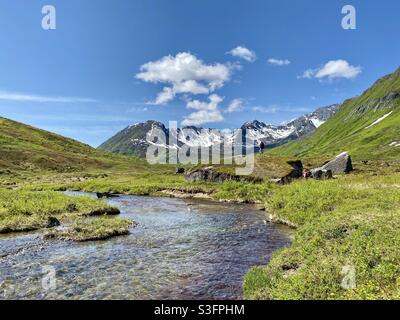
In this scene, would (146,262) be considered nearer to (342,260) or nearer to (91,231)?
(91,231)

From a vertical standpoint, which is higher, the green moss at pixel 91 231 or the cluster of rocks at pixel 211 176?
the cluster of rocks at pixel 211 176

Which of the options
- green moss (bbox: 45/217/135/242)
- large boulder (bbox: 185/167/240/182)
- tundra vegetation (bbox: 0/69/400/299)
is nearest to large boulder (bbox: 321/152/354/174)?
tundra vegetation (bbox: 0/69/400/299)

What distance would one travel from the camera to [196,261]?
24312mm

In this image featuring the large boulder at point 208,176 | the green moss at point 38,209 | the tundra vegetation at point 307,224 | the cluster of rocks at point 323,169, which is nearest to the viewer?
the tundra vegetation at point 307,224

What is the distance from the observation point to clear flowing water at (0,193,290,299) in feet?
61.2

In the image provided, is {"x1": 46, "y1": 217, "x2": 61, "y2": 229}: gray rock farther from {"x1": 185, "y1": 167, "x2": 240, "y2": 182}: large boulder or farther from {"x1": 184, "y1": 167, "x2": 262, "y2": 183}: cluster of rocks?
{"x1": 185, "y1": 167, "x2": 240, "y2": 182}: large boulder

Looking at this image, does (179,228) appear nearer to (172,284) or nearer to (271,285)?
(172,284)

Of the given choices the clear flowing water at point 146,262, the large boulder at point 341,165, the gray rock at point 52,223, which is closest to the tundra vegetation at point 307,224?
the gray rock at point 52,223

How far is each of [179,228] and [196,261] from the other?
11643mm

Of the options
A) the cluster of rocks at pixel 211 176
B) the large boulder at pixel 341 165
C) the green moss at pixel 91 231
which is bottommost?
the green moss at pixel 91 231

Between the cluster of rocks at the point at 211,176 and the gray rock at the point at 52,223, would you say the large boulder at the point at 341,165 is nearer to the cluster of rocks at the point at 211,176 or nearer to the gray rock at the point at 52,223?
the cluster of rocks at the point at 211,176

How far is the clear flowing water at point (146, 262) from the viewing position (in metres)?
18.7

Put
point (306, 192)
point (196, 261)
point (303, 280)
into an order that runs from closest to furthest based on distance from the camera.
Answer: point (303, 280) → point (196, 261) → point (306, 192)

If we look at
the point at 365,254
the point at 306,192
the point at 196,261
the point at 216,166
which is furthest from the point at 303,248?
the point at 216,166
